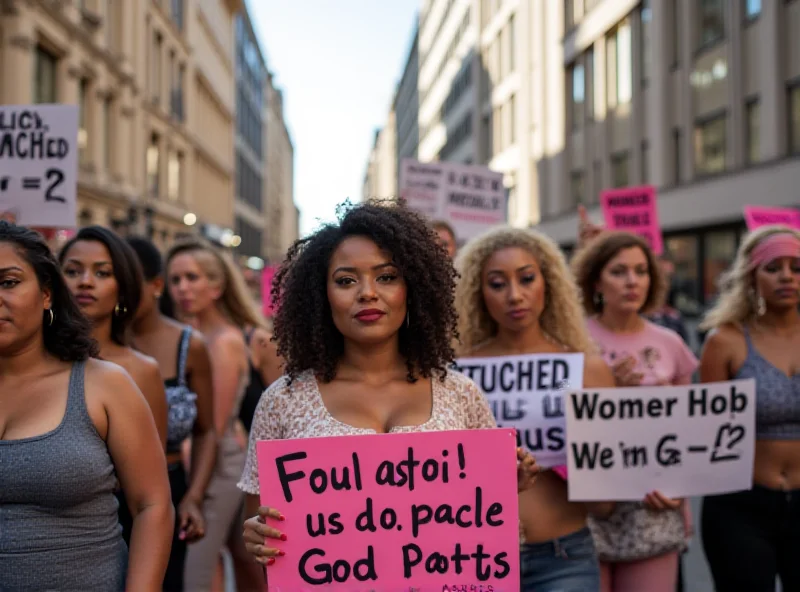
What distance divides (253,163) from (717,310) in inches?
2815

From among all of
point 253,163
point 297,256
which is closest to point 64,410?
Result: point 297,256

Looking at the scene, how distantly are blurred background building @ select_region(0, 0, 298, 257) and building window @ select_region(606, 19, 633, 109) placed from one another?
1429 cm

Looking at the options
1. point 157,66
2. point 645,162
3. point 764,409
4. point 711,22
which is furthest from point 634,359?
point 157,66

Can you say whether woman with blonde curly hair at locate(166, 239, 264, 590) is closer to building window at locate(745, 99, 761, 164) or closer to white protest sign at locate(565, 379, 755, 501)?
white protest sign at locate(565, 379, 755, 501)

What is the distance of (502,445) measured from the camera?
2.33 m

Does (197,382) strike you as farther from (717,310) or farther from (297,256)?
(717,310)

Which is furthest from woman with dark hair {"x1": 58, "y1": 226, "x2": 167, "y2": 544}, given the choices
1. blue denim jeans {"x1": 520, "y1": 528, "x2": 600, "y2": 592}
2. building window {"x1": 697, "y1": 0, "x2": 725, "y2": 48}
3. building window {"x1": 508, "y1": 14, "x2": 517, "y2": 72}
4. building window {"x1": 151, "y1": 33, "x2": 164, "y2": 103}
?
building window {"x1": 508, "y1": 14, "x2": 517, "y2": 72}

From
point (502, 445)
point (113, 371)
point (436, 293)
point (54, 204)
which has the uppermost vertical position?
point (54, 204)

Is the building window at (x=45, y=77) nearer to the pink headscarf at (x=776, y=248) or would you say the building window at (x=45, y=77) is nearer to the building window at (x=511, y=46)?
the pink headscarf at (x=776, y=248)

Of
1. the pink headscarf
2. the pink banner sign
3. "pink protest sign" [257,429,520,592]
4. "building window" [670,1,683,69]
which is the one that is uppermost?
"building window" [670,1,683,69]

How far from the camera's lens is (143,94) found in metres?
30.3

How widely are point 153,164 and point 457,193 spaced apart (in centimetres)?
2703

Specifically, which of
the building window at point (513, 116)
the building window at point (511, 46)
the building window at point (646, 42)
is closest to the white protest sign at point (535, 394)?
the building window at point (646, 42)

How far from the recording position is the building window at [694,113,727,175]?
18953 millimetres
